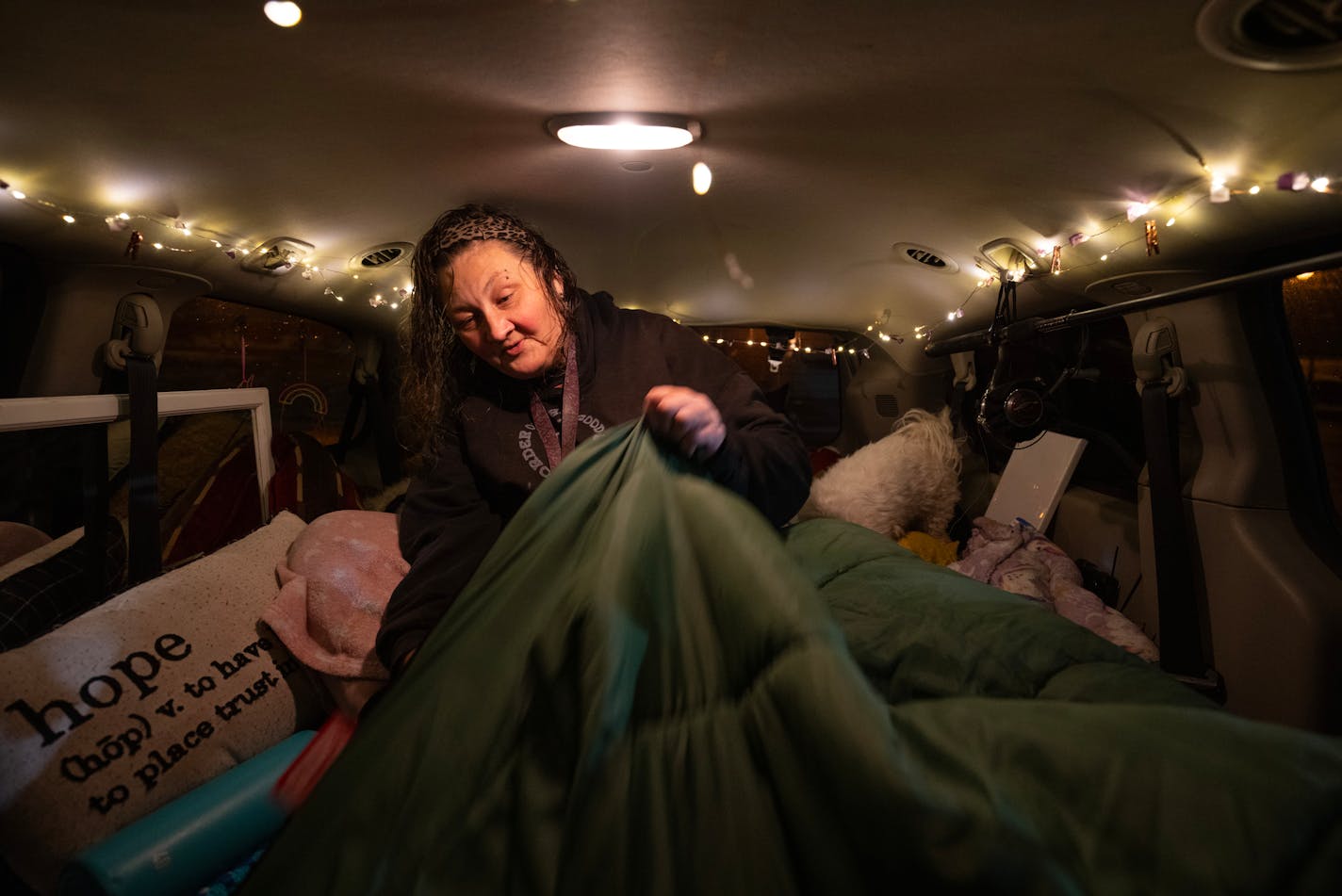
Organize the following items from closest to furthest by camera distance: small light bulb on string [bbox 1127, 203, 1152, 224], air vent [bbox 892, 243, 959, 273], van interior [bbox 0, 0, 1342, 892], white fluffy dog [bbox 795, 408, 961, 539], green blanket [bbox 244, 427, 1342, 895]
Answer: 1. green blanket [bbox 244, 427, 1342, 895]
2. van interior [bbox 0, 0, 1342, 892]
3. small light bulb on string [bbox 1127, 203, 1152, 224]
4. air vent [bbox 892, 243, 959, 273]
5. white fluffy dog [bbox 795, 408, 961, 539]

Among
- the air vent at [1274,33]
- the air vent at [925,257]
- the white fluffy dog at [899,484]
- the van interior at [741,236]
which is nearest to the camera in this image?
the air vent at [1274,33]

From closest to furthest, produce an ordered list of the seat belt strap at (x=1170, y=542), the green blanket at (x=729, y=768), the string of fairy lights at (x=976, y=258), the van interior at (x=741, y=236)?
1. the green blanket at (x=729, y=768)
2. the van interior at (x=741, y=236)
3. the string of fairy lights at (x=976, y=258)
4. the seat belt strap at (x=1170, y=542)

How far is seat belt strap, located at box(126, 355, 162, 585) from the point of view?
1.20 meters

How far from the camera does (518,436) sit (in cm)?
122

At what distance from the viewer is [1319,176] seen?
2.79ft

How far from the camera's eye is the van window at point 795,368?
1.84 metres

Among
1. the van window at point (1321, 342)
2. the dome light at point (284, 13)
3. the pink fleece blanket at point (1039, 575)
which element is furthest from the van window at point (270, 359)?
the van window at point (1321, 342)

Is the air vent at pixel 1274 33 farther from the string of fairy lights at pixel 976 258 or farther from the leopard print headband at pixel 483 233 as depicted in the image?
the leopard print headband at pixel 483 233

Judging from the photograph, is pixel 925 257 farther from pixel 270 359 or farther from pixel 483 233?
pixel 270 359

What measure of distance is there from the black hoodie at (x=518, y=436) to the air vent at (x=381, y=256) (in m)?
0.43

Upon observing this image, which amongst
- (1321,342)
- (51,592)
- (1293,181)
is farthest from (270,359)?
(1321,342)

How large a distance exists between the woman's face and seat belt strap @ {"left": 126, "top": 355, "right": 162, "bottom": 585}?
26.5 inches

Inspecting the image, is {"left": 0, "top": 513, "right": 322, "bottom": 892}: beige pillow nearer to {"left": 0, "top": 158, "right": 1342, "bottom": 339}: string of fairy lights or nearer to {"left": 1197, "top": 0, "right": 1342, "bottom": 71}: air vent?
{"left": 0, "top": 158, "right": 1342, "bottom": 339}: string of fairy lights

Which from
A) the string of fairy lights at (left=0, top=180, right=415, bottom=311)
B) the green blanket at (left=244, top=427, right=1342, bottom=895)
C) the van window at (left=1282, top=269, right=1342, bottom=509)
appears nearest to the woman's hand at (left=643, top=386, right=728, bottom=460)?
the green blanket at (left=244, top=427, right=1342, bottom=895)
